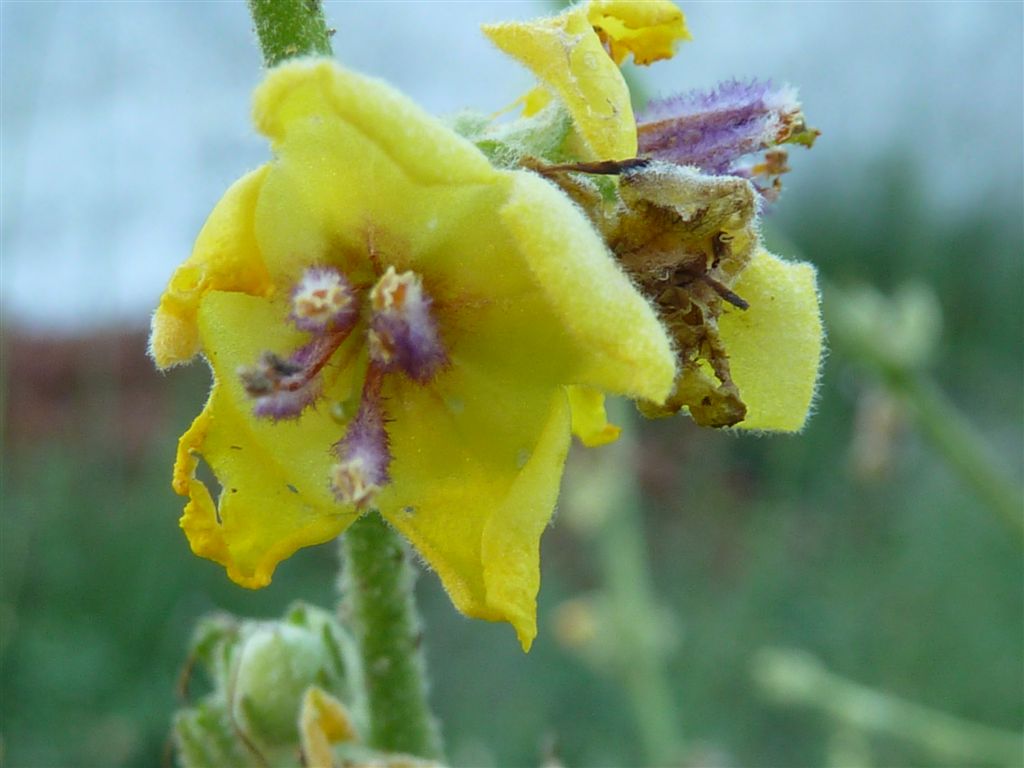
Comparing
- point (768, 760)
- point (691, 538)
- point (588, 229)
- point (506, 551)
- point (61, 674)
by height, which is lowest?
point (691, 538)

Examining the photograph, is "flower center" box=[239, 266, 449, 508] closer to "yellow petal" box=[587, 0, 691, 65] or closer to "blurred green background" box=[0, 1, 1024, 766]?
"yellow petal" box=[587, 0, 691, 65]

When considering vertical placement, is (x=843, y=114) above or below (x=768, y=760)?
above

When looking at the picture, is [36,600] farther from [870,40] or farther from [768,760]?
[870,40]

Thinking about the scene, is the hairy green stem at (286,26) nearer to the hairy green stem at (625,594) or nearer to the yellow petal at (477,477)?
the yellow petal at (477,477)

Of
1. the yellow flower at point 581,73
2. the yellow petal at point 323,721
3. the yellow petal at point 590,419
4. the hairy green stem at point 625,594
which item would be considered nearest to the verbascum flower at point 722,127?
the yellow flower at point 581,73

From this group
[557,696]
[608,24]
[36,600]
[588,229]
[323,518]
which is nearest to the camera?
[588,229]

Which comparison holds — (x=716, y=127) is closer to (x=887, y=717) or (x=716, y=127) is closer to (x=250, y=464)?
(x=250, y=464)

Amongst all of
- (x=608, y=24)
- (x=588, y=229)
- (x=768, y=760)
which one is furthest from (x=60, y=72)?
(x=768, y=760)
